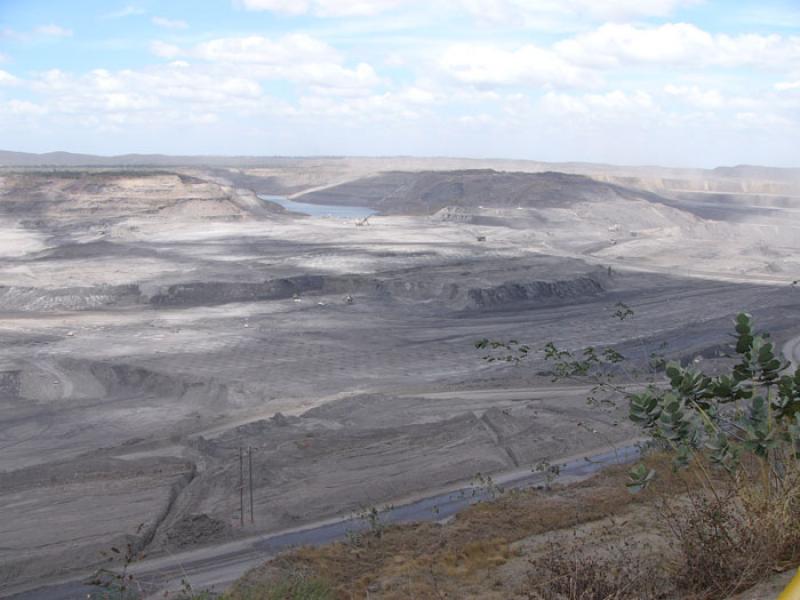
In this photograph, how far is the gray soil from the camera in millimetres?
16719

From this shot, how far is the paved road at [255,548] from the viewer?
42.1 ft

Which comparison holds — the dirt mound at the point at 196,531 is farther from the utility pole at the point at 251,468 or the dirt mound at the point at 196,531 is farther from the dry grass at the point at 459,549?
the dry grass at the point at 459,549

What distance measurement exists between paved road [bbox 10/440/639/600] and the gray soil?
0.47 meters

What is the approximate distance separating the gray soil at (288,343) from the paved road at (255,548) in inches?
18.5

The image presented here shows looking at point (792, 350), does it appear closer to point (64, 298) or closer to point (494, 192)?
point (64, 298)

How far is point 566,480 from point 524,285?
76.3ft

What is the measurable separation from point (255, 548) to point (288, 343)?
16230 millimetres

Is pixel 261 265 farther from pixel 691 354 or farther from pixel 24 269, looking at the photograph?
pixel 691 354

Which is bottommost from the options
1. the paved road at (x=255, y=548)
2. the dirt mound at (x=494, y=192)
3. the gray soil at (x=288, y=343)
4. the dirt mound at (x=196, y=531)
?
the paved road at (x=255, y=548)

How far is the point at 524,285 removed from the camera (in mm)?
40906

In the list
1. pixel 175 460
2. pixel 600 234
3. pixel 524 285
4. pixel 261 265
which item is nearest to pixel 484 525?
pixel 175 460

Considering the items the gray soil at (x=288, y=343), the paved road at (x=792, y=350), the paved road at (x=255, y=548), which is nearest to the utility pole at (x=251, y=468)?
the gray soil at (x=288, y=343)

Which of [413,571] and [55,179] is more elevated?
[55,179]

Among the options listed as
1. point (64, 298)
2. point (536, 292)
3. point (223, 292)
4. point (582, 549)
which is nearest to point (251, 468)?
point (582, 549)
